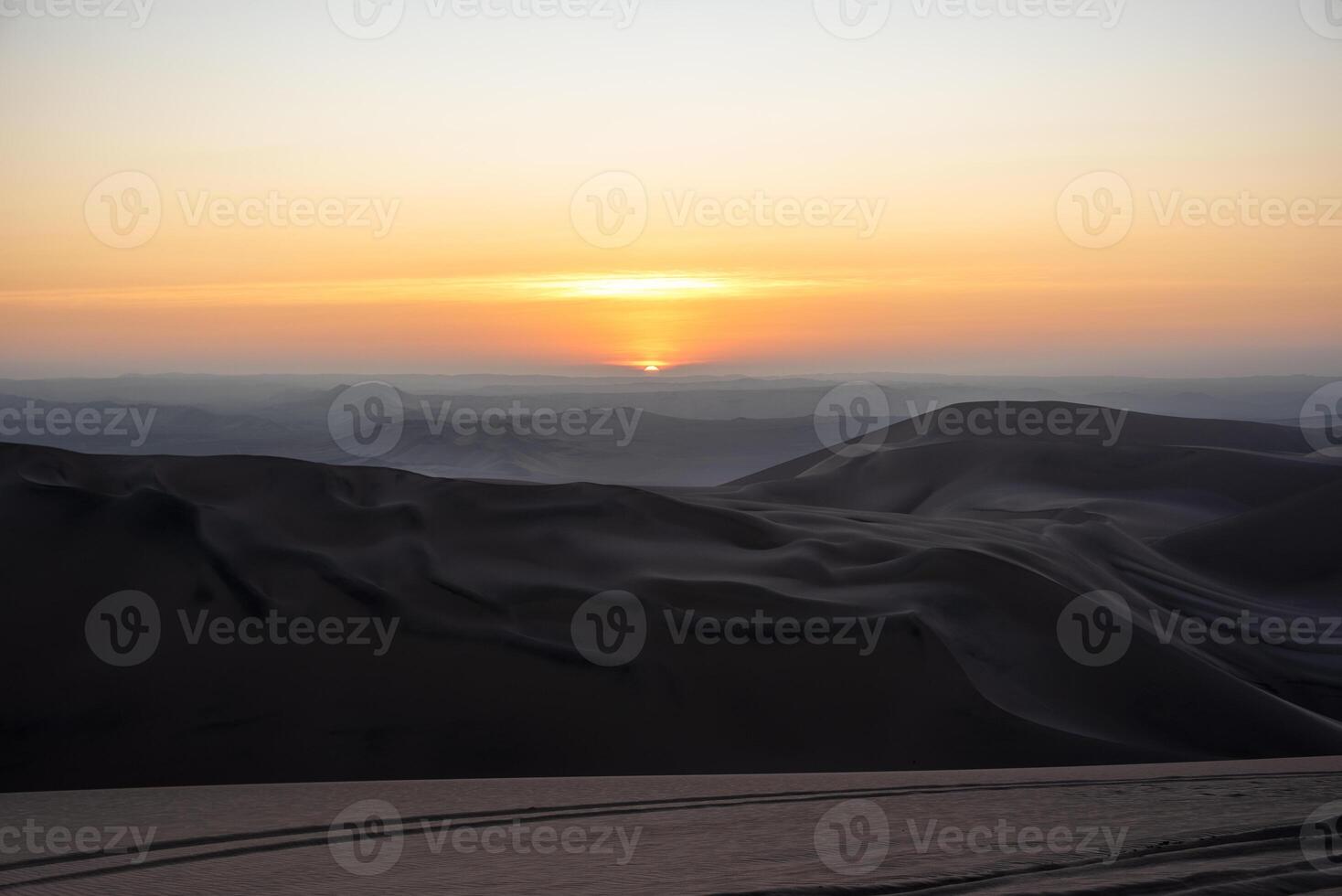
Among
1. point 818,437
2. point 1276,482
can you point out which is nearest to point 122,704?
point 1276,482

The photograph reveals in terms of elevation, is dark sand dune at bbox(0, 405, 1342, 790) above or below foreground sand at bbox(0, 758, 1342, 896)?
above

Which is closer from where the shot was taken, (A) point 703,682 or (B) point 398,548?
(A) point 703,682

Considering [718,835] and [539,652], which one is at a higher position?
[539,652]

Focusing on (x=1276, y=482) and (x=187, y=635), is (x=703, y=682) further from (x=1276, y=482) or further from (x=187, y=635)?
(x=1276, y=482)

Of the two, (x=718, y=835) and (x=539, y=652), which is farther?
(x=539, y=652)

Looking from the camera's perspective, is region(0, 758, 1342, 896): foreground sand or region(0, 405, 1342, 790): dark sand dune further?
region(0, 405, 1342, 790): dark sand dune
